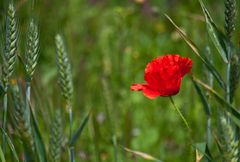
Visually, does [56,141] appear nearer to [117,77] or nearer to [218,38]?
[218,38]

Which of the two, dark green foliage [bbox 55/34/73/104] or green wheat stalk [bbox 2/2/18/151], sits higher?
green wheat stalk [bbox 2/2/18/151]

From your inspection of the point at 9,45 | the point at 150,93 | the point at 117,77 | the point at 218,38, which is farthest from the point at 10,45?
the point at 117,77

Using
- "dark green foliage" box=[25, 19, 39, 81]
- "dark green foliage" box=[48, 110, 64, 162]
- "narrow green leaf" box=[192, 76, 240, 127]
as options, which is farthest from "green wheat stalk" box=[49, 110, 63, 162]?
"narrow green leaf" box=[192, 76, 240, 127]

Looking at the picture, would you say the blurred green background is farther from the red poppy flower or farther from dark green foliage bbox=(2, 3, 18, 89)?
dark green foliage bbox=(2, 3, 18, 89)

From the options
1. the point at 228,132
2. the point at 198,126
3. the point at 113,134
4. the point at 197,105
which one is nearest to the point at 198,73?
the point at 197,105

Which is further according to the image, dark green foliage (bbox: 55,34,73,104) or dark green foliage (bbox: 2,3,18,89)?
dark green foliage (bbox: 55,34,73,104)

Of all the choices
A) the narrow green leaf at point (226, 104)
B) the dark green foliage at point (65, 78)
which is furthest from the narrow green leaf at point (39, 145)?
the narrow green leaf at point (226, 104)

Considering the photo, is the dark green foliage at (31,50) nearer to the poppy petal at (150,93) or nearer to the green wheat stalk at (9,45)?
the green wheat stalk at (9,45)
